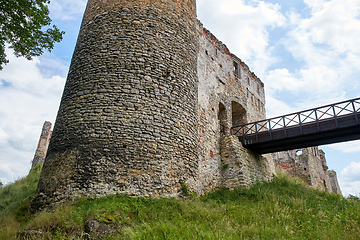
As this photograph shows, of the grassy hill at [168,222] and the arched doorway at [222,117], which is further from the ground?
the arched doorway at [222,117]

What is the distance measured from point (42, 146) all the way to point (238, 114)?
36.0 ft

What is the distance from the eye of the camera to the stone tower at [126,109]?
246 inches

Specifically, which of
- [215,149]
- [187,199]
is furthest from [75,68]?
[215,149]

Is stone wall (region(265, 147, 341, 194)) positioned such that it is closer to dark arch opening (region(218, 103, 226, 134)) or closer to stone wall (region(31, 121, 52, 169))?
dark arch opening (region(218, 103, 226, 134))

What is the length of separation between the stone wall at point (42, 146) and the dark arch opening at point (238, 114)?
10403 millimetres

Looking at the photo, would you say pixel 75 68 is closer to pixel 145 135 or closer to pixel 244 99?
pixel 145 135

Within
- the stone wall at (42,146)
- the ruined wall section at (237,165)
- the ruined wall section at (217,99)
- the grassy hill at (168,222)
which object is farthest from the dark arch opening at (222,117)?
the stone wall at (42,146)

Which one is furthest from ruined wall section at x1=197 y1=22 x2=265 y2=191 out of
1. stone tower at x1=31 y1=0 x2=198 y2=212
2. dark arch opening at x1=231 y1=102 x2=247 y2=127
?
stone tower at x1=31 y1=0 x2=198 y2=212

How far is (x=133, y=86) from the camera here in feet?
23.4

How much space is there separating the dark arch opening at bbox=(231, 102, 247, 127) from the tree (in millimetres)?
9816

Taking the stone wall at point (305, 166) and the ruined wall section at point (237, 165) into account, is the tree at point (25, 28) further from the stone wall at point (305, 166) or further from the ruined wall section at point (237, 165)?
the stone wall at point (305, 166)

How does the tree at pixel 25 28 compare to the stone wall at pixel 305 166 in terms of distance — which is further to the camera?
the stone wall at pixel 305 166

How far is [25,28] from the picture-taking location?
257 inches

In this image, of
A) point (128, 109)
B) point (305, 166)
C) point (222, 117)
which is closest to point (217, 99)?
point (222, 117)
